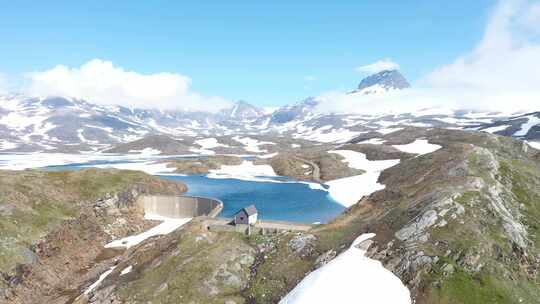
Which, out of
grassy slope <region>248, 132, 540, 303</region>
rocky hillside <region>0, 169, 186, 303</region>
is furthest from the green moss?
rocky hillside <region>0, 169, 186, 303</region>

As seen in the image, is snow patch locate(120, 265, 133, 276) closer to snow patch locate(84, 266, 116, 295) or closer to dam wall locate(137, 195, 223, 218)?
snow patch locate(84, 266, 116, 295)

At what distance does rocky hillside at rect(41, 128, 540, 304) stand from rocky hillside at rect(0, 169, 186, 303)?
1324cm

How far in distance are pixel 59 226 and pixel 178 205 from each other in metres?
42.1

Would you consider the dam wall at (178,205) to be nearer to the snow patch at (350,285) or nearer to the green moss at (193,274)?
the green moss at (193,274)

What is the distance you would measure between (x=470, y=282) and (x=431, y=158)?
109165 millimetres

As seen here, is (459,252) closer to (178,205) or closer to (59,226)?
(59,226)

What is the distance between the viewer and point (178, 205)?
449 ft

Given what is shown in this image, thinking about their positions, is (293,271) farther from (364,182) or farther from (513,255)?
(364,182)

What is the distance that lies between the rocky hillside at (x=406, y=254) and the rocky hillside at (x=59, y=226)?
13244mm

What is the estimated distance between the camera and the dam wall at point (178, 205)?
134750 millimetres

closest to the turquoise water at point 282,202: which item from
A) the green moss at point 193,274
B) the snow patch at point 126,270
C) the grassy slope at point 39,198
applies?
the grassy slope at point 39,198

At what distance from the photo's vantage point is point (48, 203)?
4240 inches

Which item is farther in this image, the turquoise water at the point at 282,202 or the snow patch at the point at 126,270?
the turquoise water at the point at 282,202

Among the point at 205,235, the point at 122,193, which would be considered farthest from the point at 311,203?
the point at 205,235
